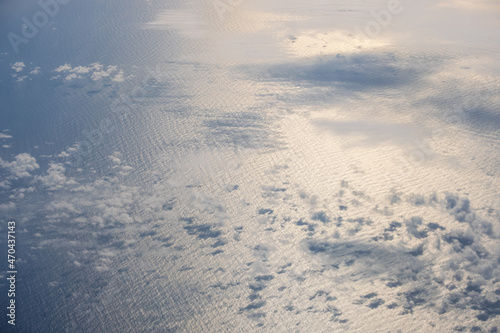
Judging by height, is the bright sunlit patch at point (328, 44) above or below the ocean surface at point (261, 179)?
above

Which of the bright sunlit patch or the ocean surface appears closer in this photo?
the ocean surface

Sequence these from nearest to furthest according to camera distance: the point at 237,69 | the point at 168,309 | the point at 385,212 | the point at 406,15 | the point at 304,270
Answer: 1. the point at 168,309
2. the point at 304,270
3. the point at 385,212
4. the point at 237,69
5. the point at 406,15

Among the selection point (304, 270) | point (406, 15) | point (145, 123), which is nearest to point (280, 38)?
point (406, 15)

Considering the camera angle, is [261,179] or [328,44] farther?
[328,44]

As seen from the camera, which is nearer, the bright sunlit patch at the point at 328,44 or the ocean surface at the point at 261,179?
the ocean surface at the point at 261,179

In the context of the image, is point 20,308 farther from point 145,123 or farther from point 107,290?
point 145,123

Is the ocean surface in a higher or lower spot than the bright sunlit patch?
lower

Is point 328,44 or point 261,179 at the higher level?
point 328,44

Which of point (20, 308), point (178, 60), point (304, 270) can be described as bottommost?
point (20, 308)
